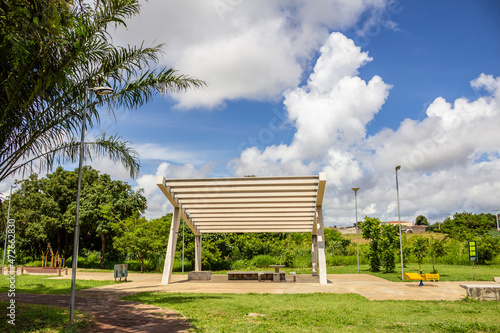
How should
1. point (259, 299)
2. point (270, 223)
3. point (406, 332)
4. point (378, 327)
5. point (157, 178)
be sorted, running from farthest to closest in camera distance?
point (270, 223) → point (157, 178) → point (259, 299) → point (378, 327) → point (406, 332)

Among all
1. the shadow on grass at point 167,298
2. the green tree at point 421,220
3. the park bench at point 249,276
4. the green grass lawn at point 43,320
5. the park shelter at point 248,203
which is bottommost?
the park bench at point 249,276

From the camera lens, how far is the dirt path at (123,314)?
761 cm

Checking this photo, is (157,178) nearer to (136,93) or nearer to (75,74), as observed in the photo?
(136,93)

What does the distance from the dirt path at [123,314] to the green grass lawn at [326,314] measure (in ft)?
1.51

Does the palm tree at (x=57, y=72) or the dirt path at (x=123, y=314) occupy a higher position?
the palm tree at (x=57, y=72)

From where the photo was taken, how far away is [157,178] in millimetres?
16141

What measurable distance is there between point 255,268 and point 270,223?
23.9 feet

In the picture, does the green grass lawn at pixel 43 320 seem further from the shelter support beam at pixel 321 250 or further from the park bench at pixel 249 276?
the park bench at pixel 249 276

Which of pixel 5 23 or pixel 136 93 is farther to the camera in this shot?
pixel 136 93

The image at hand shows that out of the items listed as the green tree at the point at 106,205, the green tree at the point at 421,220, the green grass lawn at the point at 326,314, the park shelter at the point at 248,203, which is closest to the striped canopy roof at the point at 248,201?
the park shelter at the point at 248,203

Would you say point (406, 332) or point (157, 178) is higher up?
point (157, 178)

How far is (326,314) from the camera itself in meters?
8.96

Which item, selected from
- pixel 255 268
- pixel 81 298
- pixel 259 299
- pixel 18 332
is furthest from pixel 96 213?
pixel 18 332

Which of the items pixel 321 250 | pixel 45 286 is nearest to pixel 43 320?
pixel 45 286
